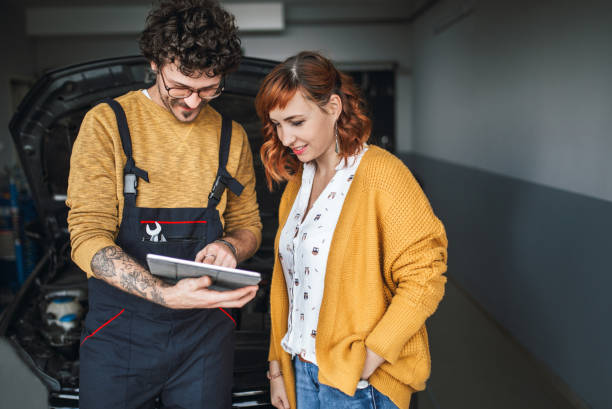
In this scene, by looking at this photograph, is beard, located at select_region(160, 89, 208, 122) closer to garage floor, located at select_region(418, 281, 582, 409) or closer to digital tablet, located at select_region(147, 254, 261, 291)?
digital tablet, located at select_region(147, 254, 261, 291)

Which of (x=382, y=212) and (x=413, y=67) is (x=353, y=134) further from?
(x=413, y=67)

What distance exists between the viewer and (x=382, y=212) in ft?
3.94

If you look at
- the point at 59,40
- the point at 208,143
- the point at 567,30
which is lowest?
the point at 208,143

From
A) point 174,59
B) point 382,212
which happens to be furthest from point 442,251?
point 174,59

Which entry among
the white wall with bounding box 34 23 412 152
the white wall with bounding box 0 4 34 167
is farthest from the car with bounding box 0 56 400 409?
the white wall with bounding box 34 23 412 152

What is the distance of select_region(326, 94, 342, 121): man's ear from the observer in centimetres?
132

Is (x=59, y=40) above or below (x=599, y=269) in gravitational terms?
above

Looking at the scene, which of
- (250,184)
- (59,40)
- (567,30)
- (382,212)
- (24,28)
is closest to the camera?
(382,212)

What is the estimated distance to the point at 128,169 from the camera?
1307 millimetres

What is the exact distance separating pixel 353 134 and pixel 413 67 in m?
7.83

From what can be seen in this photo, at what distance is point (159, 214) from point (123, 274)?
0.21m

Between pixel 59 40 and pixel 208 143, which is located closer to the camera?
pixel 208 143

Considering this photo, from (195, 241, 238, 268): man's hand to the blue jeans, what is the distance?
338 millimetres

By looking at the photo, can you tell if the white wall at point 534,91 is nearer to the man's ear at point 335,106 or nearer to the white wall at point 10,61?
the man's ear at point 335,106
